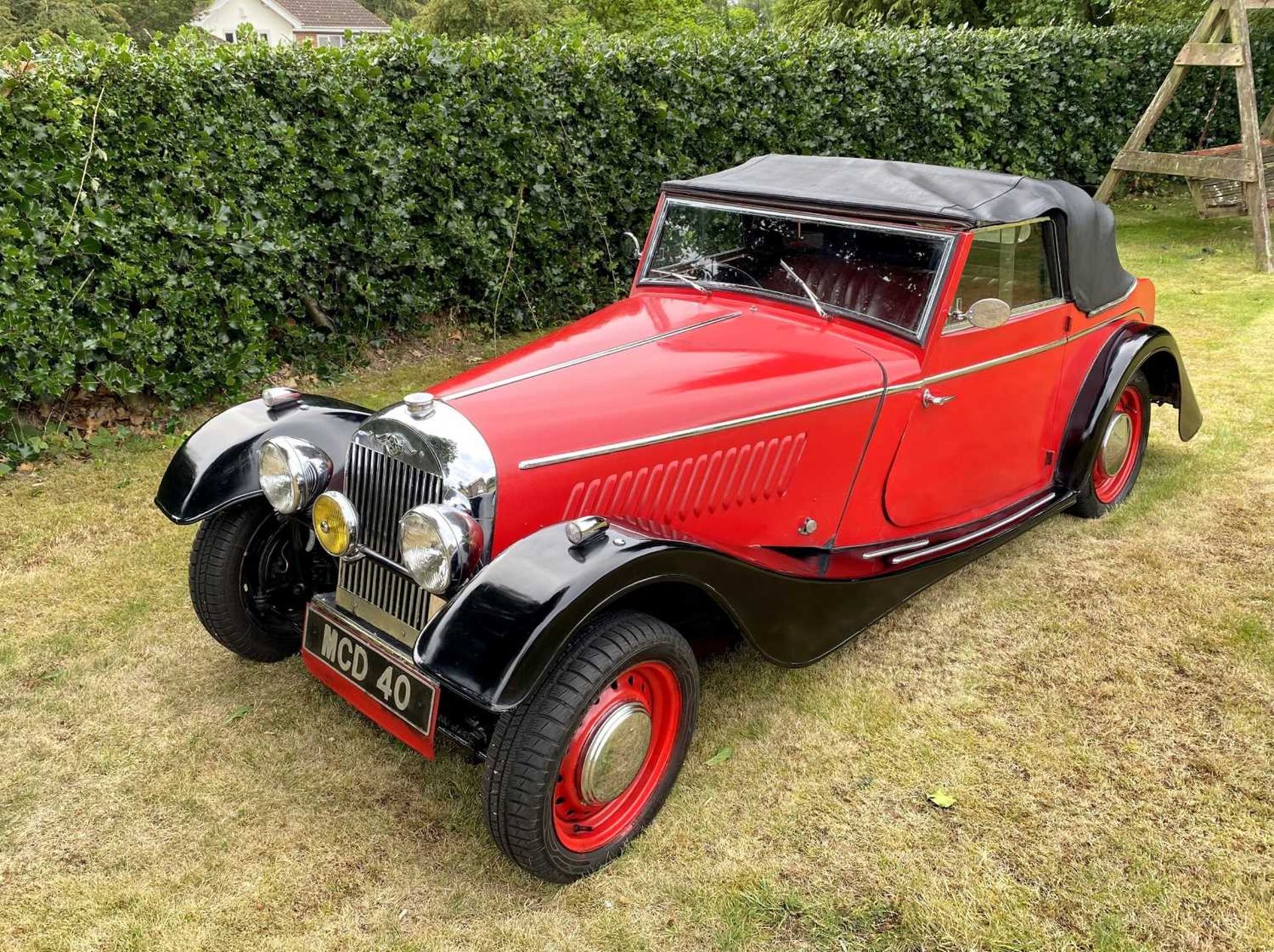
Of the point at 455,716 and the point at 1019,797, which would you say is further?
the point at 1019,797

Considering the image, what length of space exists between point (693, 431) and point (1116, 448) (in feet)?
9.18

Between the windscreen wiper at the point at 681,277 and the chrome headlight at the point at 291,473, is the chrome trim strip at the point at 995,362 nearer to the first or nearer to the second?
the windscreen wiper at the point at 681,277

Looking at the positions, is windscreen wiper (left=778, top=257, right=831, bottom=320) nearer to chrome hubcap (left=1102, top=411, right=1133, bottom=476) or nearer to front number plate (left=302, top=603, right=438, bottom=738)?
chrome hubcap (left=1102, top=411, right=1133, bottom=476)

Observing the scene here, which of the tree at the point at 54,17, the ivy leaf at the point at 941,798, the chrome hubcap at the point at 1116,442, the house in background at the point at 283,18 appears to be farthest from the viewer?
the house in background at the point at 283,18

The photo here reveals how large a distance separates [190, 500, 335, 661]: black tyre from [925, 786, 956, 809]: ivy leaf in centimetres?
223

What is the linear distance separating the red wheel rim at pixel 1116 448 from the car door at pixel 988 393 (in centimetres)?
56

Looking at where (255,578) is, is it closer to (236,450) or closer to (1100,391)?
(236,450)

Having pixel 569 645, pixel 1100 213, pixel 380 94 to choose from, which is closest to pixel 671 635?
pixel 569 645

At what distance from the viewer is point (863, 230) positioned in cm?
352

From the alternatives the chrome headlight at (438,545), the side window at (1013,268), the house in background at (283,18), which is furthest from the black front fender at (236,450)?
the house in background at (283,18)

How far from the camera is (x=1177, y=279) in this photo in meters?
9.24

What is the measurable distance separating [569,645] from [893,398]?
1.58 metres

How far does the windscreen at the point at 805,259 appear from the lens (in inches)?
136

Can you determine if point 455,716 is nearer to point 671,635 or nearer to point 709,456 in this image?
point 671,635
